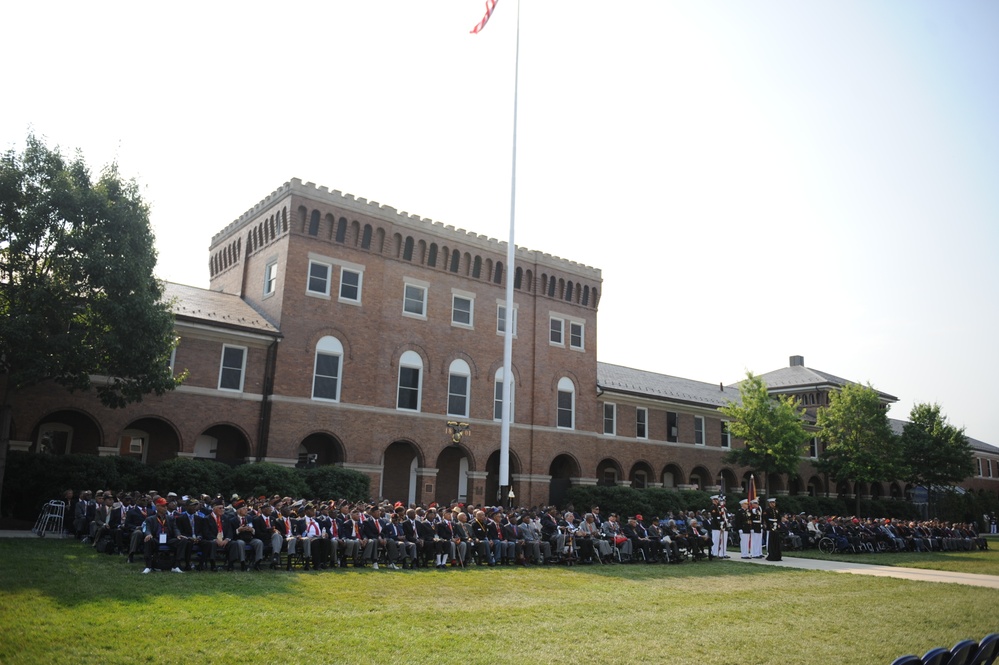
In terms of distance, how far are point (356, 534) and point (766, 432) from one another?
30.4 meters

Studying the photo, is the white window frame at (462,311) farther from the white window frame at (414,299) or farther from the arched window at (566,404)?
the arched window at (566,404)

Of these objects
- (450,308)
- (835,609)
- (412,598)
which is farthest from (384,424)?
(835,609)

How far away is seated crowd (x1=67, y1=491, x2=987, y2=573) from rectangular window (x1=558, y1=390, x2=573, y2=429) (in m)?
12.9

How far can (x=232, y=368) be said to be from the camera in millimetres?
28906

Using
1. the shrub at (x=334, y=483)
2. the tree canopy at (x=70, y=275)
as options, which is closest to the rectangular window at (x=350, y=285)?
the shrub at (x=334, y=483)

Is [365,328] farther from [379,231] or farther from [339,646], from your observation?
[339,646]

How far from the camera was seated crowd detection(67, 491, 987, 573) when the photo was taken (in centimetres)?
1587

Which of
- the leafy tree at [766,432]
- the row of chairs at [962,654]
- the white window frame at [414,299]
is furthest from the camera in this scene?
the leafy tree at [766,432]

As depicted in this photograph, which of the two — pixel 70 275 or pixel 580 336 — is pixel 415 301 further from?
pixel 70 275

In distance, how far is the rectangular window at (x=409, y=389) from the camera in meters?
33.1

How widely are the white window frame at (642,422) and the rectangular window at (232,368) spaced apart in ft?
81.2

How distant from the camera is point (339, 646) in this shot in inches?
358

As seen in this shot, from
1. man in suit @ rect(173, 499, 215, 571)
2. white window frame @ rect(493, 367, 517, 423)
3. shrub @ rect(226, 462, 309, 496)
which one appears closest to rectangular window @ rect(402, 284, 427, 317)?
white window frame @ rect(493, 367, 517, 423)

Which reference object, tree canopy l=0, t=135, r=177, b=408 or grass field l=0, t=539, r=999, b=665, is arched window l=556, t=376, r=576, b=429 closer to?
grass field l=0, t=539, r=999, b=665
